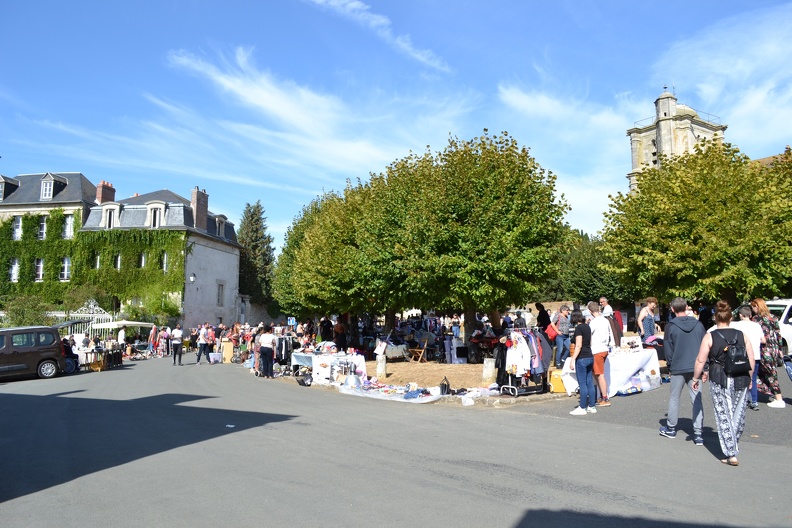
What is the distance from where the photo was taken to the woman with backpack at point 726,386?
6.67 meters

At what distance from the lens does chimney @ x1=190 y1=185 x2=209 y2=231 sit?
47.1m

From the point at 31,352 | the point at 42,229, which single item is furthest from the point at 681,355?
the point at 42,229

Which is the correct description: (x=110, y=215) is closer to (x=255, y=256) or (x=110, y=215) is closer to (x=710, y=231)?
(x=255, y=256)

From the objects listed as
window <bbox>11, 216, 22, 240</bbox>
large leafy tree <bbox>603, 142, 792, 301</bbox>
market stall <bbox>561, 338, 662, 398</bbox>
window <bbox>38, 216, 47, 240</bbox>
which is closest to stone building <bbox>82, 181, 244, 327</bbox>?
window <bbox>38, 216, 47, 240</bbox>

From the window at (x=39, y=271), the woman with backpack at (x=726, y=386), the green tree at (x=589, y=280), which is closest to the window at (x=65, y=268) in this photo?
the window at (x=39, y=271)

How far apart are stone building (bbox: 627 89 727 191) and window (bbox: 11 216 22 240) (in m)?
53.1

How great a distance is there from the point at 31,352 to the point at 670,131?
57.2 metres

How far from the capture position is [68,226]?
45.7 metres

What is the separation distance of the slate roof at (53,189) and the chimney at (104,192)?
0.50m

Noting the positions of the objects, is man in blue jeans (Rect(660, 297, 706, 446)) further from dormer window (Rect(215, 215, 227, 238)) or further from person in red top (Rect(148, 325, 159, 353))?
dormer window (Rect(215, 215, 227, 238))

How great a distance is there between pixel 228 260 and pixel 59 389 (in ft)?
115

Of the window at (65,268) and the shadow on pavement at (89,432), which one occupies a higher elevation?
the window at (65,268)

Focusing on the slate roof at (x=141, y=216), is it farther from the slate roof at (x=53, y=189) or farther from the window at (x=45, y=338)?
the window at (x=45, y=338)

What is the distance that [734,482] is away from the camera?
5.95 m
